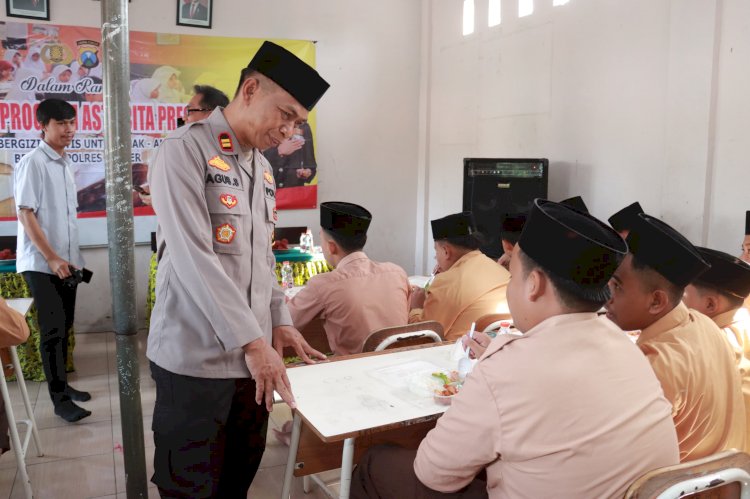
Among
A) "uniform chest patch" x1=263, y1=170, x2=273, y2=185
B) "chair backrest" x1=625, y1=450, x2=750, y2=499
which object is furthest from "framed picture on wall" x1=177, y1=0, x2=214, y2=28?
"chair backrest" x1=625, y1=450, x2=750, y2=499

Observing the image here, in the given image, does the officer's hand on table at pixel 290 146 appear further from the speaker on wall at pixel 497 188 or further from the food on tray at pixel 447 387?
the food on tray at pixel 447 387

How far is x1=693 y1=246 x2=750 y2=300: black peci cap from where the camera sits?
2.17 m

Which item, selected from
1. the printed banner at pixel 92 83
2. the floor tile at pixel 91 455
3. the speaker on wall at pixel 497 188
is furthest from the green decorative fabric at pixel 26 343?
the speaker on wall at pixel 497 188

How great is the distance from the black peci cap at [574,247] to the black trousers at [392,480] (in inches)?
24.6

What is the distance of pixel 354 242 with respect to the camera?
2.97 meters

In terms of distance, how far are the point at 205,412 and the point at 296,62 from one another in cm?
95

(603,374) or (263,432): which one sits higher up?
(603,374)

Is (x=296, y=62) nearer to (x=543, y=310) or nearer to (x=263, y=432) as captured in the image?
(x=543, y=310)

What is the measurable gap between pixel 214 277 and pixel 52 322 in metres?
2.57

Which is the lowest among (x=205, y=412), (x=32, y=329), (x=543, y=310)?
(x=32, y=329)

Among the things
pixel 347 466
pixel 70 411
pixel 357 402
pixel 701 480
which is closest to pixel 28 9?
pixel 70 411

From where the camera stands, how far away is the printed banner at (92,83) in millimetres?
5254

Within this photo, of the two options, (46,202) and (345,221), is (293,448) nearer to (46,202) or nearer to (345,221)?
(345,221)

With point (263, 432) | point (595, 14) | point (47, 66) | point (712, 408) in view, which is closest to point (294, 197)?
point (47, 66)
